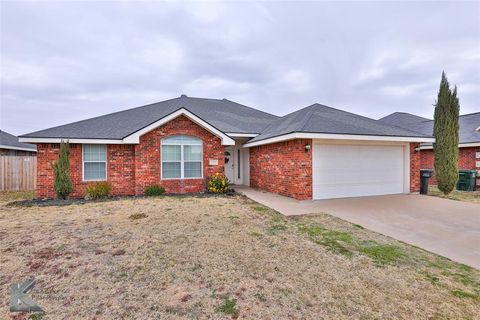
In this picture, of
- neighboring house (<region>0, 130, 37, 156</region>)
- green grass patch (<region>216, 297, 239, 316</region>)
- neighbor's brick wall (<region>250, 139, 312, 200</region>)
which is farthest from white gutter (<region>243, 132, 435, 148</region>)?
neighboring house (<region>0, 130, 37, 156</region>)

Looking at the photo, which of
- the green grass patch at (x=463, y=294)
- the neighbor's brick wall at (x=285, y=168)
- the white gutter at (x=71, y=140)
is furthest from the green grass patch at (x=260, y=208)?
the white gutter at (x=71, y=140)

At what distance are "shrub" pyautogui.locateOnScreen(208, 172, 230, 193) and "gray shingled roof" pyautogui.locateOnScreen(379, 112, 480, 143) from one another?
13663mm

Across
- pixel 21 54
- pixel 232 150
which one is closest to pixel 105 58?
pixel 21 54

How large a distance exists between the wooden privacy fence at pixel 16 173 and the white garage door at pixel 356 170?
14778 mm

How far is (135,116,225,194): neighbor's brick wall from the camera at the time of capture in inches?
415

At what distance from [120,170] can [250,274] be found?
8.90 metres

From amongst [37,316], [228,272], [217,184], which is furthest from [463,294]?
[217,184]

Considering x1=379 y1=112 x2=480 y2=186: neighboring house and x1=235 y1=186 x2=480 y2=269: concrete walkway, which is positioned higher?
x1=379 y1=112 x2=480 y2=186: neighboring house

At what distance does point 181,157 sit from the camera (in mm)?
11188

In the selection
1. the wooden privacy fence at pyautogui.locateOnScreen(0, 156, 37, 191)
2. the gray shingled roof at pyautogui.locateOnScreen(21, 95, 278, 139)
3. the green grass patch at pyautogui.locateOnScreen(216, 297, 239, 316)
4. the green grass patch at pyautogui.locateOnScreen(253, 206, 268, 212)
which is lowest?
the green grass patch at pyautogui.locateOnScreen(216, 297, 239, 316)

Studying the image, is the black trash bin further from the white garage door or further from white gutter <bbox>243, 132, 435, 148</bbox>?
white gutter <bbox>243, 132, 435, 148</bbox>

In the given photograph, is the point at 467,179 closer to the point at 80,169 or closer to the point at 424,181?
the point at 424,181

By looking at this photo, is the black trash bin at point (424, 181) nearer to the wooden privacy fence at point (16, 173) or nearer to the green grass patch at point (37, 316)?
the green grass patch at point (37, 316)

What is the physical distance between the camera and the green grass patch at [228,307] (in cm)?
271
